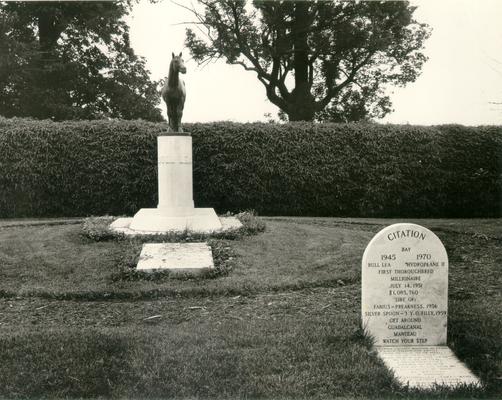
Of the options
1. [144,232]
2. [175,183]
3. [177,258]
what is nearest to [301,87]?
[175,183]

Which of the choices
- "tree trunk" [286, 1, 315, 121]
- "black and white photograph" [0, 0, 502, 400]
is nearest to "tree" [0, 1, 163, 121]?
"black and white photograph" [0, 0, 502, 400]

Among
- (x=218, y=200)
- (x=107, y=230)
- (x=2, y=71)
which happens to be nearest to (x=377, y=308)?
(x=107, y=230)

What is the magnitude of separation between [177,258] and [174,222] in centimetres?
194

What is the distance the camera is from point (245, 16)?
78.0 ft

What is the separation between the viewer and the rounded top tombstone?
492 cm

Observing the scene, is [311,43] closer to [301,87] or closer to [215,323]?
[301,87]

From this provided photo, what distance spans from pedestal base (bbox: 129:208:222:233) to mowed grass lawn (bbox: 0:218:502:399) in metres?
0.76

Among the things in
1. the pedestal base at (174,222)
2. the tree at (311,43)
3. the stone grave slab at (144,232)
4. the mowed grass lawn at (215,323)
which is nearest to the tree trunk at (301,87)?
the tree at (311,43)

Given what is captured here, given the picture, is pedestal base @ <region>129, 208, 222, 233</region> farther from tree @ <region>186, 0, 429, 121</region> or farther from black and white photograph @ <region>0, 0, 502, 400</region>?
tree @ <region>186, 0, 429, 121</region>

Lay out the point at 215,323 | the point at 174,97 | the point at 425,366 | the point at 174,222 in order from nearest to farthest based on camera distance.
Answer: the point at 425,366
the point at 215,323
the point at 174,222
the point at 174,97

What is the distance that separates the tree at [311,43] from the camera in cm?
2319

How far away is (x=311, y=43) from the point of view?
78.8 feet

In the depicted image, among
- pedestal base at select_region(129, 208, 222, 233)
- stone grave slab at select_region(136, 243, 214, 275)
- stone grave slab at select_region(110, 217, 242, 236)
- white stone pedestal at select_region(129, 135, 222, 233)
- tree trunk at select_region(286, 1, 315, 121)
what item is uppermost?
tree trunk at select_region(286, 1, 315, 121)

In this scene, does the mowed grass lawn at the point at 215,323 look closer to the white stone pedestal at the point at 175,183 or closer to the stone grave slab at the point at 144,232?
the stone grave slab at the point at 144,232
